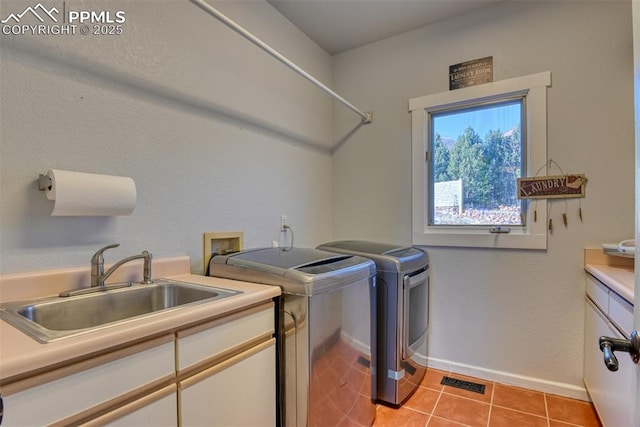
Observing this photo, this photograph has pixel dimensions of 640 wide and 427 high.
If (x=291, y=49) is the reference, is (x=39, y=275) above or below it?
below

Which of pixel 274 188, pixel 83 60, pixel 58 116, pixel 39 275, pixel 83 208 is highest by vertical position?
pixel 83 60

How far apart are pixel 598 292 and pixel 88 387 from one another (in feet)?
7.36

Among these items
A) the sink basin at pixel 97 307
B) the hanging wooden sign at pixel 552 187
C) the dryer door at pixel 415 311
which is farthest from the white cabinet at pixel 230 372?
the hanging wooden sign at pixel 552 187

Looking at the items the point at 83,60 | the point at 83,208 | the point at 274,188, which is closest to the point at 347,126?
the point at 274,188

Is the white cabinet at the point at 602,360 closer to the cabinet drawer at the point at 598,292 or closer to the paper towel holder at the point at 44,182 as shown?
the cabinet drawer at the point at 598,292

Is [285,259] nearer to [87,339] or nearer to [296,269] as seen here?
[296,269]

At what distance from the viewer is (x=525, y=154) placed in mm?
2152

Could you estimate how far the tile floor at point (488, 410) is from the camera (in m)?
1.76

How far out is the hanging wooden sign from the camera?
6.43 ft

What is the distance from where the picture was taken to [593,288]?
5.86ft

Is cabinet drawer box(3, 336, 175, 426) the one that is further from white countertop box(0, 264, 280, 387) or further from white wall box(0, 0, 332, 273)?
white wall box(0, 0, 332, 273)

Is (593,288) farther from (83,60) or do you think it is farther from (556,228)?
(83,60)

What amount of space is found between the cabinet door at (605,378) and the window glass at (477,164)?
73 cm

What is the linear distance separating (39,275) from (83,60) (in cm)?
86
